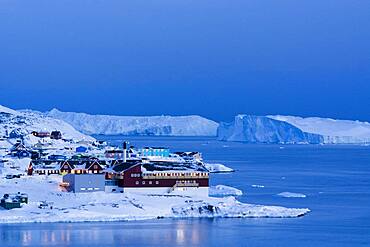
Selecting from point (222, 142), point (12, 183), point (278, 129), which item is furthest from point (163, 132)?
A: point (12, 183)

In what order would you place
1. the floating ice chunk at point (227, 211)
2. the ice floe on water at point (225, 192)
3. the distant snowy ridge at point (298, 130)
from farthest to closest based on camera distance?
the distant snowy ridge at point (298, 130) → the ice floe on water at point (225, 192) → the floating ice chunk at point (227, 211)

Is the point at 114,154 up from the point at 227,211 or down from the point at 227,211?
up

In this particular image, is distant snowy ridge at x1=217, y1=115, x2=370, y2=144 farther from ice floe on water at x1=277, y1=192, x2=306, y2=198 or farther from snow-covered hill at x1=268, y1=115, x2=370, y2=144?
ice floe on water at x1=277, y1=192, x2=306, y2=198

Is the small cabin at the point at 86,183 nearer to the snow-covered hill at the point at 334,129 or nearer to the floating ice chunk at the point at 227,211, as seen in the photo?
the floating ice chunk at the point at 227,211

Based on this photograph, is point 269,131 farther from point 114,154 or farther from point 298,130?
point 114,154

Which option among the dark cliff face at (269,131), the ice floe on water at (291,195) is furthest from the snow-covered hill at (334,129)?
the ice floe on water at (291,195)

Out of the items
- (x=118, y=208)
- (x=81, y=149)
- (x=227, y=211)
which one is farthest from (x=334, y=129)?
(x=118, y=208)

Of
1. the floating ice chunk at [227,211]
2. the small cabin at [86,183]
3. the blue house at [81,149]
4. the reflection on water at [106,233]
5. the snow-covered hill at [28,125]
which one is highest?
the snow-covered hill at [28,125]
